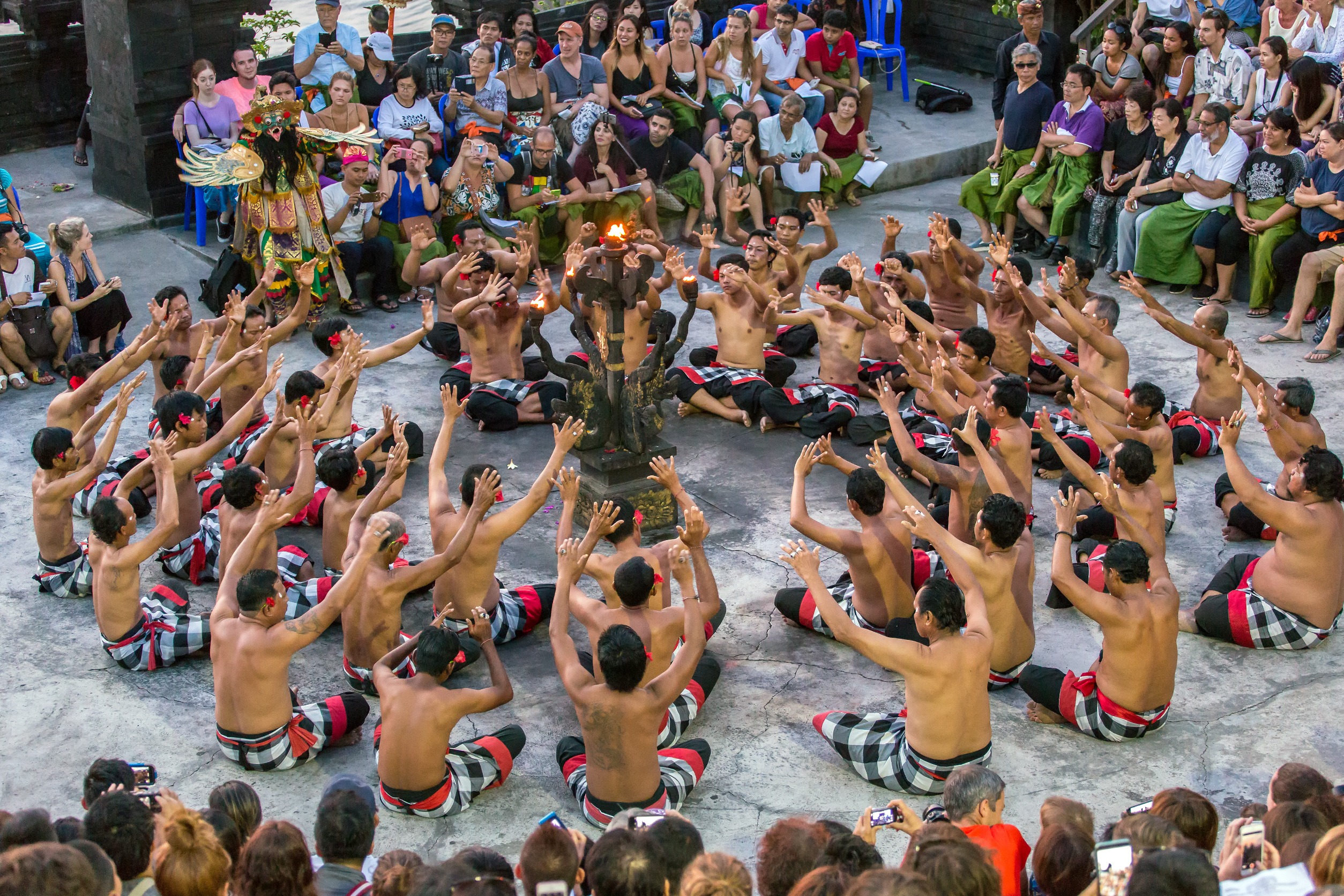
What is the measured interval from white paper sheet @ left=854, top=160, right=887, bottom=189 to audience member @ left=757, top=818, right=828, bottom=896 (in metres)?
10.2

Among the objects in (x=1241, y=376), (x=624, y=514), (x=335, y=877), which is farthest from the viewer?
(x=1241, y=376)

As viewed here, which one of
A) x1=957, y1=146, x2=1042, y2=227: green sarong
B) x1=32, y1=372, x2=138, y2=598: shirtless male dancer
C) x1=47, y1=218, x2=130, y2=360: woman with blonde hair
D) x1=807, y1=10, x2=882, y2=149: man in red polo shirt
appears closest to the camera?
x1=32, y1=372, x2=138, y2=598: shirtless male dancer

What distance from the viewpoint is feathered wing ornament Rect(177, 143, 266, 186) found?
1066 centimetres

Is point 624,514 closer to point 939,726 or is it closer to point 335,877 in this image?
point 939,726

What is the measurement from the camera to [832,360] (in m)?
9.77

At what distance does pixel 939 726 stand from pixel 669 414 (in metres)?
4.38

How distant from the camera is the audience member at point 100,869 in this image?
395 cm

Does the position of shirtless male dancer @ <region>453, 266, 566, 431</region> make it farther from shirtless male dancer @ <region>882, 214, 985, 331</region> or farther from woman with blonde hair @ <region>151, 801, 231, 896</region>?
woman with blonde hair @ <region>151, 801, 231, 896</region>

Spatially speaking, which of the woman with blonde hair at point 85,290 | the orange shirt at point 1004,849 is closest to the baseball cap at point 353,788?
the orange shirt at point 1004,849

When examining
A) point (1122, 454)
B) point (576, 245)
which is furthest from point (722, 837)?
point (576, 245)

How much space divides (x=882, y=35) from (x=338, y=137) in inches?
292

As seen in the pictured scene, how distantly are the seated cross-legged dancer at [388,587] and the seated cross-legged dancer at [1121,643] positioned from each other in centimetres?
255

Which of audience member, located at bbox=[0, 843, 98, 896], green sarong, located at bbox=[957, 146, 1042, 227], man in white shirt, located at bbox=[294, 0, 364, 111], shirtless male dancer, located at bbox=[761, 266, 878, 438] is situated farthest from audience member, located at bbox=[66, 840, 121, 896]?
green sarong, located at bbox=[957, 146, 1042, 227]

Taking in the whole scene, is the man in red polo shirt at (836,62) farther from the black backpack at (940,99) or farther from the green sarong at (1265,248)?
the green sarong at (1265,248)
